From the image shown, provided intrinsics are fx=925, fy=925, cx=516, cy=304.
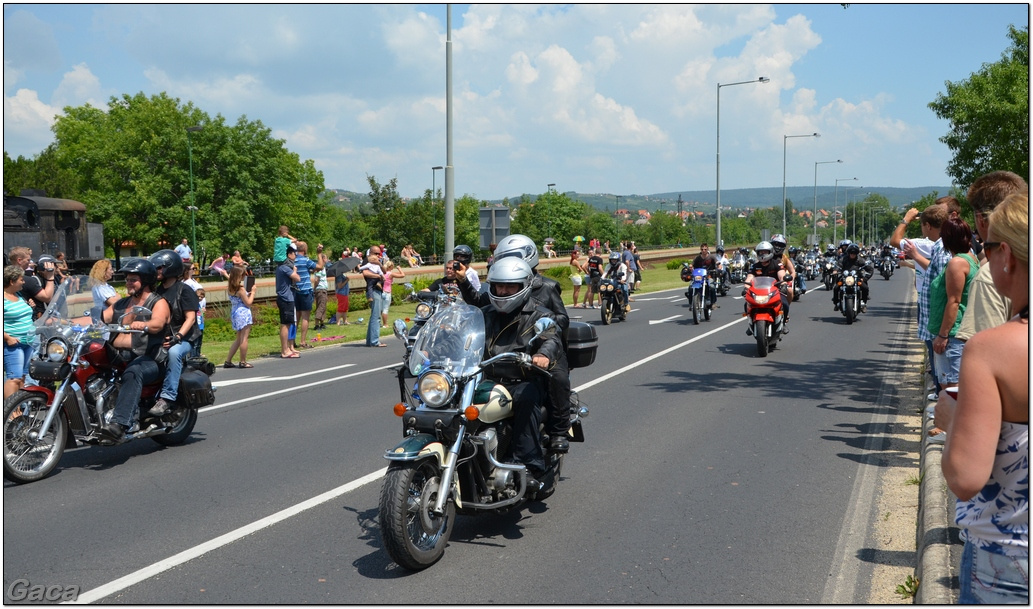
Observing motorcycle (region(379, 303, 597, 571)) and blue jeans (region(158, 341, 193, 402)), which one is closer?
motorcycle (region(379, 303, 597, 571))

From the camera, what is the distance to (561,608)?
179 inches

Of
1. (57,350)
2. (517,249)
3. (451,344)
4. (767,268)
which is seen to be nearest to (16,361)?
(57,350)

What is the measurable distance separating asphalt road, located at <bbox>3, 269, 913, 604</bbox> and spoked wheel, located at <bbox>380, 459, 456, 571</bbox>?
120 mm

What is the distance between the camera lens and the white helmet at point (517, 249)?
6.51 meters

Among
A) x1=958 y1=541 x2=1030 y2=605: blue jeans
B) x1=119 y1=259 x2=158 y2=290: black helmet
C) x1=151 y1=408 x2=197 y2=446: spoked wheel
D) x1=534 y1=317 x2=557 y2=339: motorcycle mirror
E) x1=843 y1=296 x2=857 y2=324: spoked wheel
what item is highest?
x1=119 y1=259 x2=158 y2=290: black helmet

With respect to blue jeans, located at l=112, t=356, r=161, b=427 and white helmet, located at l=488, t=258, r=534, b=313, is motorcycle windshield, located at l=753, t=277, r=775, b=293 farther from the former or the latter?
blue jeans, located at l=112, t=356, r=161, b=427

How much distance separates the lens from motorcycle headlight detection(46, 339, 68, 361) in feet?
24.8

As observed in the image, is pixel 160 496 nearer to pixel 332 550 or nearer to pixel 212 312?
pixel 332 550

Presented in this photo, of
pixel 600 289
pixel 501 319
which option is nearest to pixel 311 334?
pixel 600 289

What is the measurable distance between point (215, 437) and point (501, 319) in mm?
4144

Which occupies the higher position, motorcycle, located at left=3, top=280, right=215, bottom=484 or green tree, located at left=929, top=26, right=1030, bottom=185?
green tree, located at left=929, top=26, right=1030, bottom=185

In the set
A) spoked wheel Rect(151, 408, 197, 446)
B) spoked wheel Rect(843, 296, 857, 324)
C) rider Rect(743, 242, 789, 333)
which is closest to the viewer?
spoked wheel Rect(151, 408, 197, 446)

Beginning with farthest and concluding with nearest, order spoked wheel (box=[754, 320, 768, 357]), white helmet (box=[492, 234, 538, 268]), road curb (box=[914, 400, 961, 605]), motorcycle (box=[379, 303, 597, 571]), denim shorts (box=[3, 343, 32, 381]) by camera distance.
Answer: spoked wheel (box=[754, 320, 768, 357]) → denim shorts (box=[3, 343, 32, 381]) → white helmet (box=[492, 234, 538, 268]) → motorcycle (box=[379, 303, 597, 571]) → road curb (box=[914, 400, 961, 605])

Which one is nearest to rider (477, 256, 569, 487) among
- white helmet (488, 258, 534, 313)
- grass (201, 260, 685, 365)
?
white helmet (488, 258, 534, 313)
